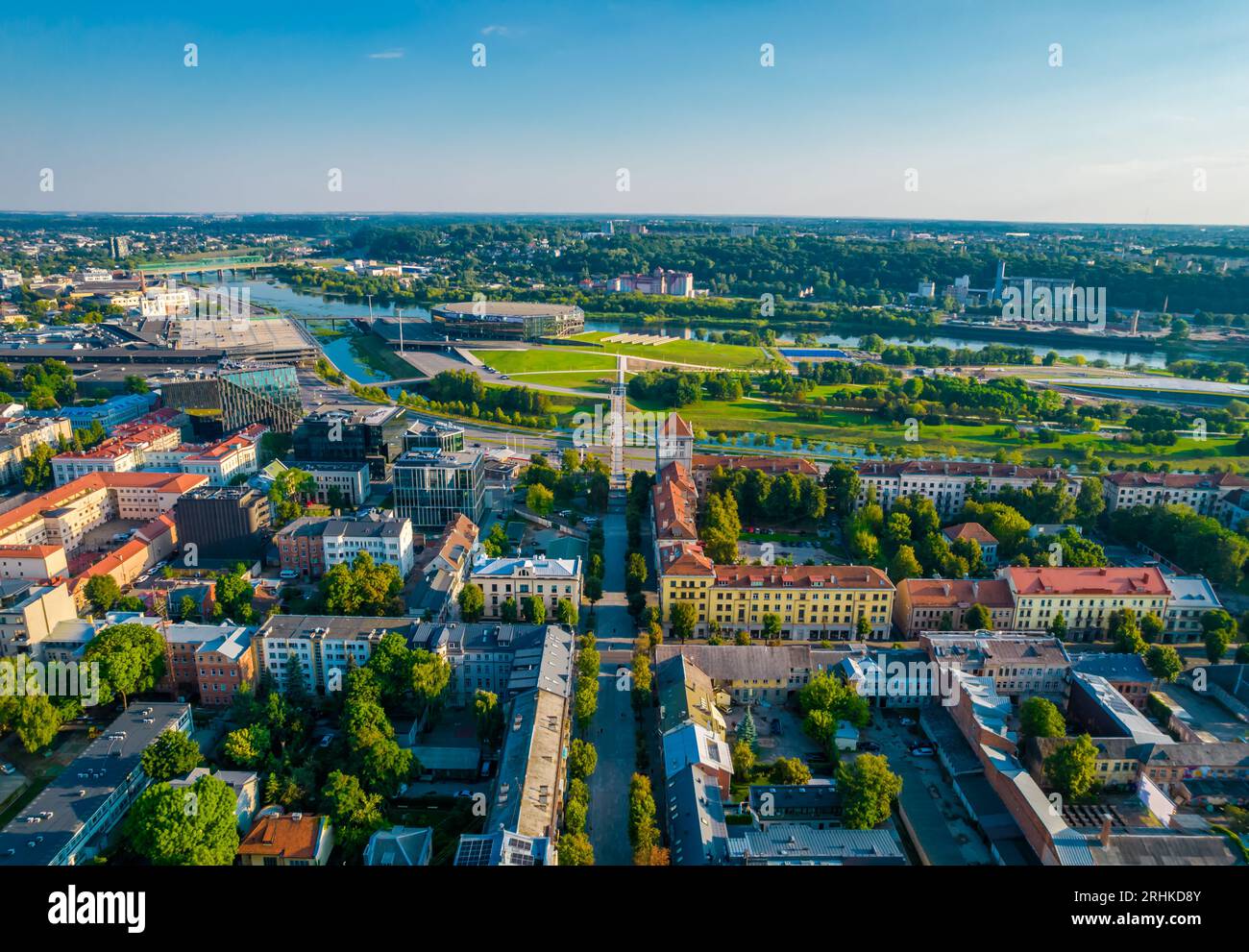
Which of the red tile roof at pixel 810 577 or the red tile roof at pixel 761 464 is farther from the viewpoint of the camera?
the red tile roof at pixel 761 464

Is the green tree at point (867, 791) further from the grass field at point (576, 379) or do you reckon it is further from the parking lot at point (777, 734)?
the grass field at point (576, 379)

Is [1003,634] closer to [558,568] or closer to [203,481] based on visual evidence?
[558,568]

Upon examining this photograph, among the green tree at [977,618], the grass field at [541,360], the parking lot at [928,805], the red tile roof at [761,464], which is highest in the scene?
the grass field at [541,360]

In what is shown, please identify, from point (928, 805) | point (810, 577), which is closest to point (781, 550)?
point (810, 577)

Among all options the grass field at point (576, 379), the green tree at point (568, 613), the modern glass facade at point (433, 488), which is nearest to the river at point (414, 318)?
the grass field at point (576, 379)

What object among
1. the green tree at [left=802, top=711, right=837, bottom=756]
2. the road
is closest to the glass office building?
the road

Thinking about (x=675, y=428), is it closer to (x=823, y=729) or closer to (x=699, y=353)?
(x=823, y=729)
